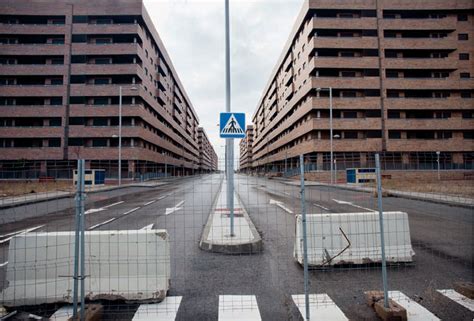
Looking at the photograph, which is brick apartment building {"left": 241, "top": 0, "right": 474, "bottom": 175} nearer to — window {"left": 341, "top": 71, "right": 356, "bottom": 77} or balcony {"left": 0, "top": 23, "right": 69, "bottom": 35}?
window {"left": 341, "top": 71, "right": 356, "bottom": 77}

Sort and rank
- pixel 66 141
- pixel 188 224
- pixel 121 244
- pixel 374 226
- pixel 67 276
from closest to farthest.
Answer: pixel 67 276 → pixel 121 244 → pixel 374 226 → pixel 188 224 → pixel 66 141

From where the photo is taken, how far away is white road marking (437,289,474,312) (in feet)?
11.5

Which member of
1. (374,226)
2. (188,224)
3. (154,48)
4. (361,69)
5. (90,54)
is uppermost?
(154,48)

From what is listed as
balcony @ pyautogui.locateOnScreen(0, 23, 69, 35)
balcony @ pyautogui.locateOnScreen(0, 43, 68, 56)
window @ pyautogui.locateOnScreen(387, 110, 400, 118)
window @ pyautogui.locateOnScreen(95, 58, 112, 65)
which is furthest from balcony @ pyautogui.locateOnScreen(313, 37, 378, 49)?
balcony @ pyautogui.locateOnScreen(0, 23, 69, 35)

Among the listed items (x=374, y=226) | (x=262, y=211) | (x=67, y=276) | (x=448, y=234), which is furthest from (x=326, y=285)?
(x=262, y=211)

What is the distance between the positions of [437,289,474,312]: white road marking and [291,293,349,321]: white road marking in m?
1.64

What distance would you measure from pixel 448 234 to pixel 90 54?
46664mm

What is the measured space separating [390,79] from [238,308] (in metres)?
45.4

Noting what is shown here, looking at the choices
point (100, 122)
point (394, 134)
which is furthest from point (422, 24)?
point (100, 122)

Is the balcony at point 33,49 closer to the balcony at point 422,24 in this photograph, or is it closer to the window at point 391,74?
the window at point 391,74

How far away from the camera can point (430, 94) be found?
137 feet

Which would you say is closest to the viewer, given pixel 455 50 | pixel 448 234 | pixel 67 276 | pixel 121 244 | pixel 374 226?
pixel 67 276

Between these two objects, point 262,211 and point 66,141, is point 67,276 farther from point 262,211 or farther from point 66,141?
point 66,141

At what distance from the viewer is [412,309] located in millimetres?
3422
